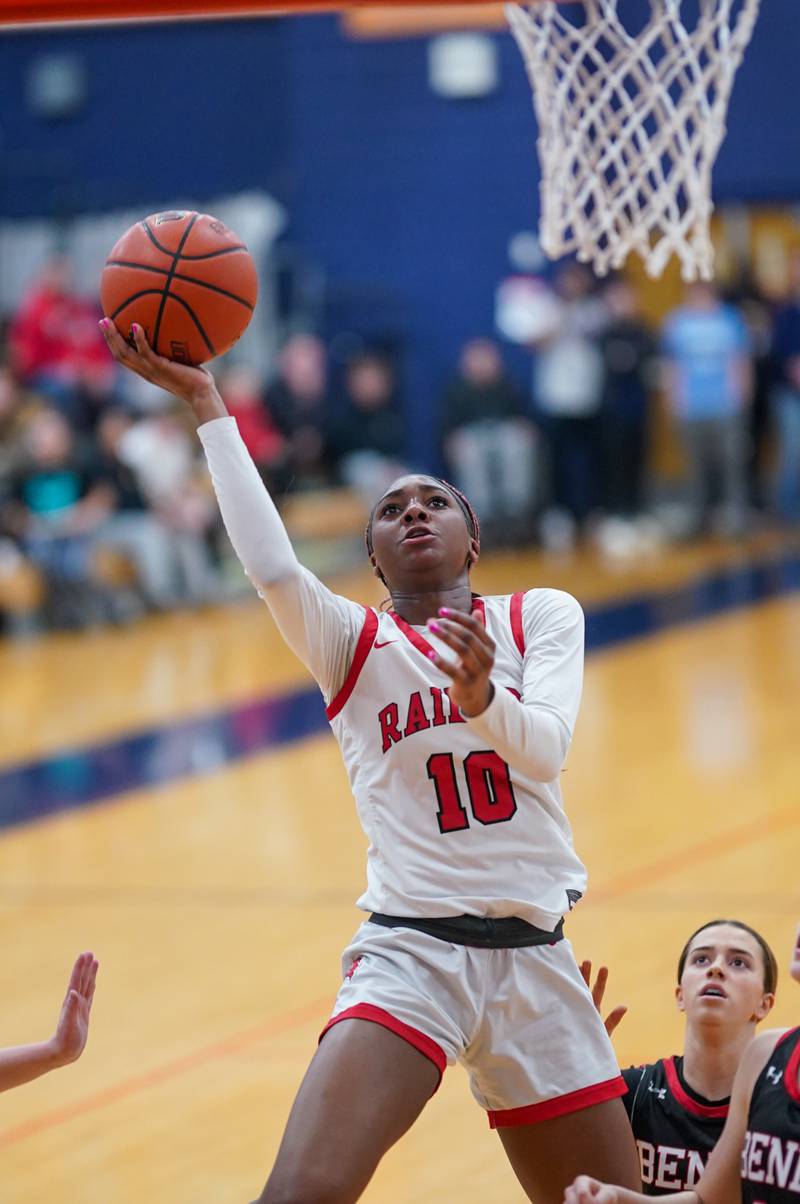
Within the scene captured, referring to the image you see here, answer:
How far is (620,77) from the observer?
5.73 meters

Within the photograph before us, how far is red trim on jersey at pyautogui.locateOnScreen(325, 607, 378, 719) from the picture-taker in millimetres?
4020

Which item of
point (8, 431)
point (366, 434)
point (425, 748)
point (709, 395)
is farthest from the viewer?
point (366, 434)

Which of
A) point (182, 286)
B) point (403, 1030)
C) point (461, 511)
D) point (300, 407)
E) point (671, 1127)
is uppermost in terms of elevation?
point (182, 286)

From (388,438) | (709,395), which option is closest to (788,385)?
(709,395)

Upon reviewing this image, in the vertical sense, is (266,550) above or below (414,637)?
above

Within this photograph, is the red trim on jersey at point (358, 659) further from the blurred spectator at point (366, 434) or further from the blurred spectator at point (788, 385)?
the blurred spectator at point (788, 385)

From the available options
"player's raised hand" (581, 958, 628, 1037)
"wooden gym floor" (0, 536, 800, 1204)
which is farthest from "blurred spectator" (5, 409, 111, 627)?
"player's raised hand" (581, 958, 628, 1037)

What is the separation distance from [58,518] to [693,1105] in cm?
1110

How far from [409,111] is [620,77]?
14.1 meters

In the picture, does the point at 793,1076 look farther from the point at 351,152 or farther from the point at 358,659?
the point at 351,152

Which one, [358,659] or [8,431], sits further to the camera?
[8,431]

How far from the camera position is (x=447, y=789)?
3.88 metres

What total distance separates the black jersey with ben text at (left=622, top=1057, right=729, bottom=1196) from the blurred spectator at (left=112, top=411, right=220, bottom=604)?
11.2 metres

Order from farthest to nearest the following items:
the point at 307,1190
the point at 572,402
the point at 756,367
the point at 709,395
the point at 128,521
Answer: the point at 756,367 → the point at 572,402 → the point at 709,395 → the point at 128,521 → the point at 307,1190
